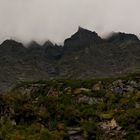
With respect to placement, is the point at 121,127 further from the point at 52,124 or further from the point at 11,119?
the point at 11,119

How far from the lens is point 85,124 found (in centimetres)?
19038

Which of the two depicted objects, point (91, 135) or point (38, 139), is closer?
point (38, 139)

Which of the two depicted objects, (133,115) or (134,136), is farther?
(133,115)

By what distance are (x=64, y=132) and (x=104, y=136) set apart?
15168 millimetres

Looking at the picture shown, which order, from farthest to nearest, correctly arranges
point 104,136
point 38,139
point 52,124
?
point 52,124, point 104,136, point 38,139

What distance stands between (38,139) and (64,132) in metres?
31.5

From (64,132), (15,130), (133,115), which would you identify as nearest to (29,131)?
(15,130)

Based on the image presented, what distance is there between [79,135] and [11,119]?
30877 millimetres

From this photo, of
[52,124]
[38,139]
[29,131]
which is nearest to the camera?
[38,139]

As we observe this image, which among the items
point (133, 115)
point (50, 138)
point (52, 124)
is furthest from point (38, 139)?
point (133, 115)

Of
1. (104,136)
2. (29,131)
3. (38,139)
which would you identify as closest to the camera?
(38,139)

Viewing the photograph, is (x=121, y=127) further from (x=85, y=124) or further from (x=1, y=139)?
(x=1, y=139)

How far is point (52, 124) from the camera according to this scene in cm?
19712

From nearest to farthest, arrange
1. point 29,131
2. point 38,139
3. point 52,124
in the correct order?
1. point 38,139
2. point 29,131
3. point 52,124
